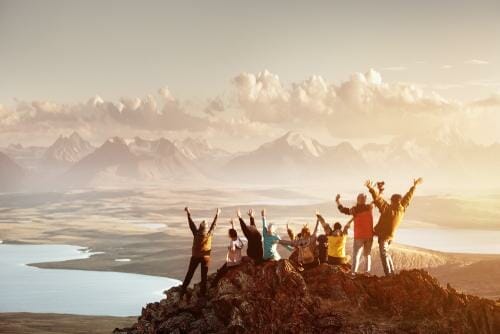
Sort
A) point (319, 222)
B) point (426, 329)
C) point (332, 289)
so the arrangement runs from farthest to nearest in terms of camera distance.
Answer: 1. point (319, 222)
2. point (332, 289)
3. point (426, 329)

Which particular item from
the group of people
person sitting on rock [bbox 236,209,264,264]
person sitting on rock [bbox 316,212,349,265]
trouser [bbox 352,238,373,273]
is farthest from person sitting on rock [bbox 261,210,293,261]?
trouser [bbox 352,238,373,273]

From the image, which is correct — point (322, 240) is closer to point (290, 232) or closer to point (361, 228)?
point (290, 232)

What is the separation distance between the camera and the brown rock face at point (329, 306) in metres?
19.1

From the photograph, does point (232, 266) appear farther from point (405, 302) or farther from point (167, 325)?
point (405, 302)

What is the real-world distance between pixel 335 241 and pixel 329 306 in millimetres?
2824

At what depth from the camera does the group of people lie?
20797mm

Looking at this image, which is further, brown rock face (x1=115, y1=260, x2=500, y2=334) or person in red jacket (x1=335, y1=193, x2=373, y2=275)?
person in red jacket (x1=335, y1=193, x2=373, y2=275)

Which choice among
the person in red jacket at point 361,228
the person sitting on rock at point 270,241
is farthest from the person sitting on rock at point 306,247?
the person in red jacket at point 361,228

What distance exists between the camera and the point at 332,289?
20562 millimetres

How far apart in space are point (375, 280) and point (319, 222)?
9.71 ft

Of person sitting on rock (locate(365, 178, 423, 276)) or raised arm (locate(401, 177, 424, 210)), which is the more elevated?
raised arm (locate(401, 177, 424, 210))

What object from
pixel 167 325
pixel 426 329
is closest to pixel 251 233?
pixel 167 325

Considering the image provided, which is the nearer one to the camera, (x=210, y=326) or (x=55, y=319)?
(x=210, y=326)

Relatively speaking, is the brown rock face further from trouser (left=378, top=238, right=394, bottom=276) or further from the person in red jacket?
the person in red jacket
